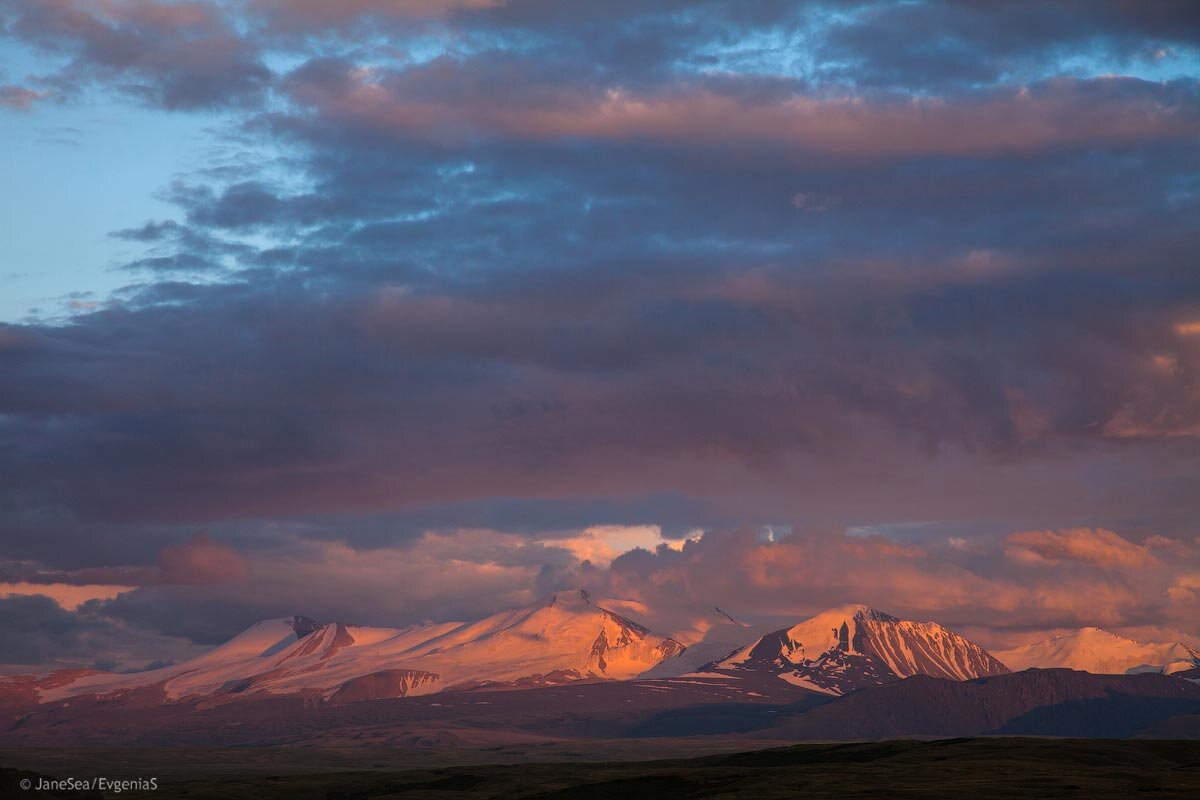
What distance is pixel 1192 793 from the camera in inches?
7864

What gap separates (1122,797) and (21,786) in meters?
147

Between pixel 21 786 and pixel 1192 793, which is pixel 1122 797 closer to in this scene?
pixel 1192 793

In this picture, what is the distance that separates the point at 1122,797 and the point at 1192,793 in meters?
10.7

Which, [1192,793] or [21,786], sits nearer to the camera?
[21,786]

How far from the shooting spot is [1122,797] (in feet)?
649

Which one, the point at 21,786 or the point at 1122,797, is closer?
the point at 21,786

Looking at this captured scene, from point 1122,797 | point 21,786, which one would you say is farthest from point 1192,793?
point 21,786

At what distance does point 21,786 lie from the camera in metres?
181

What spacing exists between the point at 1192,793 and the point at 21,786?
157585mm
